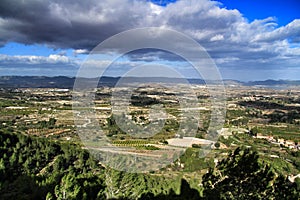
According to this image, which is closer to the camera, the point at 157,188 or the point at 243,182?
the point at 243,182

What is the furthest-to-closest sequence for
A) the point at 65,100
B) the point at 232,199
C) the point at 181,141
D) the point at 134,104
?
1. the point at 65,100
2. the point at 134,104
3. the point at 181,141
4. the point at 232,199

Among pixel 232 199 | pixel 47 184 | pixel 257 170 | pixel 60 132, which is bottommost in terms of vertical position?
pixel 60 132

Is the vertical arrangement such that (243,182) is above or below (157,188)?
above

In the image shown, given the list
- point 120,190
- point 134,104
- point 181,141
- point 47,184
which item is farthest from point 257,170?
point 134,104

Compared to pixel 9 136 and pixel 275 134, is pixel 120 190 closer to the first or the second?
pixel 9 136

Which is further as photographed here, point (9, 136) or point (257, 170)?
point (9, 136)

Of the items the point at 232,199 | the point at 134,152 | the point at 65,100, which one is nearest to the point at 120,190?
the point at 232,199

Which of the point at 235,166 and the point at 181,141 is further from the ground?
the point at 235,166

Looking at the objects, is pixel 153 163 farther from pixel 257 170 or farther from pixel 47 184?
pixel 257 170

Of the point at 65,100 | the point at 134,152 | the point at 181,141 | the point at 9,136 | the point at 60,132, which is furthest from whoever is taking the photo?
the point at 65,100
